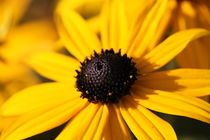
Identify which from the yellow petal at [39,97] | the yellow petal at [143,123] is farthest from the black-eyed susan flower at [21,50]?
the yellow petal at [143,123]

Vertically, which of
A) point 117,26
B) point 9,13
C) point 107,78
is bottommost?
point 107,78

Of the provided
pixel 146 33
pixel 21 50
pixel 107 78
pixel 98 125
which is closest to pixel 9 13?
pixel 21 50

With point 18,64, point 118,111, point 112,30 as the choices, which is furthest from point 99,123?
point 18,64

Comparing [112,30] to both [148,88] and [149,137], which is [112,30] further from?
[149,137]

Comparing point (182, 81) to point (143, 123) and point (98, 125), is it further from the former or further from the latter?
point (98, 125)

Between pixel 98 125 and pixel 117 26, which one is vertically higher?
pixel 117 26

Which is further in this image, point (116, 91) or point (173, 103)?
point (116, 91)
